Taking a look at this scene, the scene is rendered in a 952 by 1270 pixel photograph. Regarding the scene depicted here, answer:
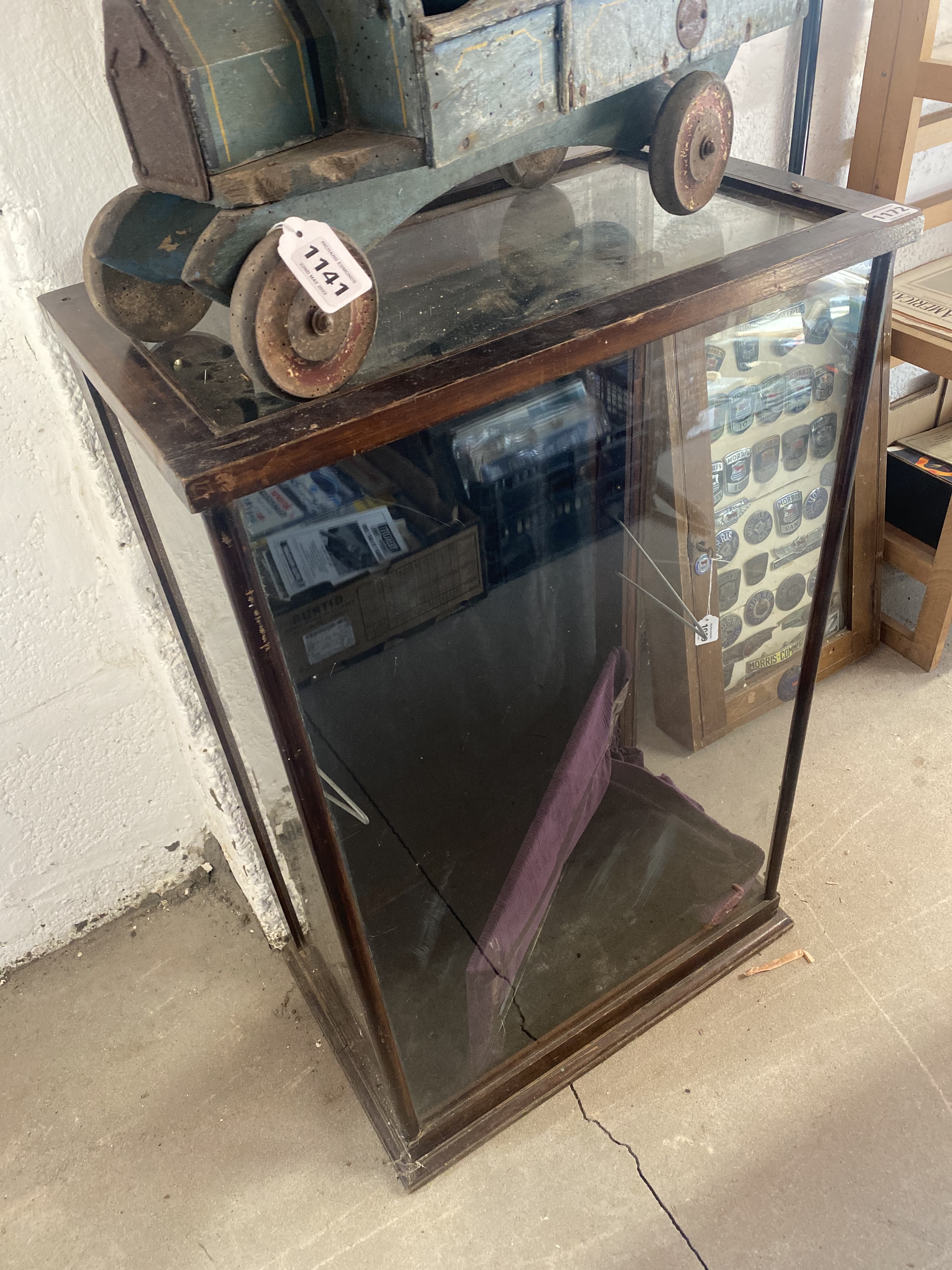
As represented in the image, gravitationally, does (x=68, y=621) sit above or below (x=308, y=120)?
below

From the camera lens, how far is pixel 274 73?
620 millimetres

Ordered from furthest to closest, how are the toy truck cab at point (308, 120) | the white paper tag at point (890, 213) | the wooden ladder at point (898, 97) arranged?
the wooden ladder at point (898, 97) < the white paper tag at point (890, 213) < the toy truck cab at point (308, 120)

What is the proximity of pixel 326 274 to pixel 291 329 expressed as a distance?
44 millimetres

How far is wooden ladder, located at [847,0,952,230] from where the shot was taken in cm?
138

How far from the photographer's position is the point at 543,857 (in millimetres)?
1282

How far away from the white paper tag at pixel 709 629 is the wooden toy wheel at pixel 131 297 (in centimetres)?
88

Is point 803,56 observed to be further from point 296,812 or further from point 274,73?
point 296,812

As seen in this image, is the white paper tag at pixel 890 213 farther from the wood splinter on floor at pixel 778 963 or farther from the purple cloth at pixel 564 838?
the wood splinter on floor at pixel 778 963

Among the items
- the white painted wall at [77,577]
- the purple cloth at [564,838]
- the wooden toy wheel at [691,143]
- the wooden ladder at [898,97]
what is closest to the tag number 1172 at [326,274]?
the wooden toy wheel at [691,143]

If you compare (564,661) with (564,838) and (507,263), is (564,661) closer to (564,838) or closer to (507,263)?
(564,838)

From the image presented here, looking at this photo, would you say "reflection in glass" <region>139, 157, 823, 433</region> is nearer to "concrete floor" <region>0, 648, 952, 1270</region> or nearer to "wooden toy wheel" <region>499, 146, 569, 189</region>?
"wooden toy wheel" <region>499, 146, 569, 189</region>

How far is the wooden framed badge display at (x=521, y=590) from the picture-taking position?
0.75 metres

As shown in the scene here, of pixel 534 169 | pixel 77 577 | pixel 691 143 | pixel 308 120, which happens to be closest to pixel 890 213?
pixel 691 143

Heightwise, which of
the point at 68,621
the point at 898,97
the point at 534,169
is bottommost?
the point at 68,621
